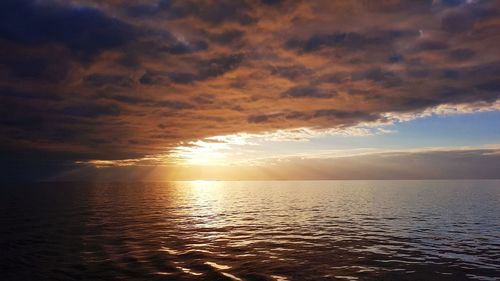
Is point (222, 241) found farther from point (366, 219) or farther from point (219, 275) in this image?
point (366, 219)

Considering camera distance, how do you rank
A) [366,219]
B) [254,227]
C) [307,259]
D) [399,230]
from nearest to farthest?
[307,259]
[399,230]
[254,227]
[366,219]

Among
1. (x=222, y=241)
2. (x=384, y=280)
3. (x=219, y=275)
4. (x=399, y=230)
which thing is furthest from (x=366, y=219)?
(x=219, y=275)

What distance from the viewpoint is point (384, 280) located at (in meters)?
22.5

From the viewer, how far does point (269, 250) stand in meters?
32.1

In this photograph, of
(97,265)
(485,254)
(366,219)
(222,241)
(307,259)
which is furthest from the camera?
(366,219)

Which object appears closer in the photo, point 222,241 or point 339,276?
point 339,276

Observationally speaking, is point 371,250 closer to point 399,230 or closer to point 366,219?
point 399,230

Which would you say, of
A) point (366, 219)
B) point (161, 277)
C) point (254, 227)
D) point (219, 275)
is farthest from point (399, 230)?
point (161, 277)

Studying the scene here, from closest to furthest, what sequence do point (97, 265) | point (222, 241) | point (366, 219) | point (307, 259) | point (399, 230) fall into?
point (97, 265)
point (307, 259)
point (222, 241)
point (399, 230)
point (366, 219)

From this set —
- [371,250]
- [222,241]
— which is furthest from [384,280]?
[222,241]

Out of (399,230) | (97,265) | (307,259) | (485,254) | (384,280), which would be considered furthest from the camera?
(399,230)

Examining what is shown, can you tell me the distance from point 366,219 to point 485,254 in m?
26.2

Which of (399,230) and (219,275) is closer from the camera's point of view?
(219,275)

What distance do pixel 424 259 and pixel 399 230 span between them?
1727 centimetres
